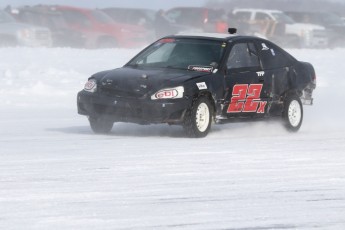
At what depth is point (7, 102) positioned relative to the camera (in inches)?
656

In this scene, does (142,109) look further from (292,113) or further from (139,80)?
(292,113)

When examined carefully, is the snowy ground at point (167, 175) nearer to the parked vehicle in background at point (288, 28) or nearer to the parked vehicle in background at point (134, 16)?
the parked vehicle in background at point (288, 28)

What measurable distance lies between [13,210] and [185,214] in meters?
1.23

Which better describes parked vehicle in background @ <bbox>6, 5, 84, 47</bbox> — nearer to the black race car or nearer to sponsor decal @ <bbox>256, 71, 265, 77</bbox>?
the black race car

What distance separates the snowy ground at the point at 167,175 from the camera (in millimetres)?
7262

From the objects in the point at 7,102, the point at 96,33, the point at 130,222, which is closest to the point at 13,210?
the point at 130,222

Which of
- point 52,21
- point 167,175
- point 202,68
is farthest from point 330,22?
point 167,175

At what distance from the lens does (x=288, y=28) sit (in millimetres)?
41188

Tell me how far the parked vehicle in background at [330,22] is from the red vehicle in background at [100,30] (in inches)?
379

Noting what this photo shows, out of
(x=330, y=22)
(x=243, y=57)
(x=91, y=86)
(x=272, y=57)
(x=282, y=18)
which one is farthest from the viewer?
(x=330, y=22)

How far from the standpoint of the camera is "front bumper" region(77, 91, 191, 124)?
11945 mm

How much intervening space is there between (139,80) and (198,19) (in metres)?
27.7

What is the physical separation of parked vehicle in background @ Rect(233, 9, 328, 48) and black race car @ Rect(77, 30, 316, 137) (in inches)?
1062

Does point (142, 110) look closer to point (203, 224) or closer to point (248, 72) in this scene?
point (248, 72)
